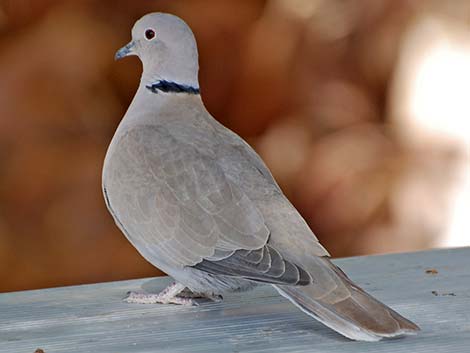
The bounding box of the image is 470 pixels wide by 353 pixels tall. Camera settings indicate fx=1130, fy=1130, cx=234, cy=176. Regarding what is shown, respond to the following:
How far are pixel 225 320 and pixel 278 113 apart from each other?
78.8 inches

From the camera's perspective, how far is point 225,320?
→ 198cm

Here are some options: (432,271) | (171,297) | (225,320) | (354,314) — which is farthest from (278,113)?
(354,314)

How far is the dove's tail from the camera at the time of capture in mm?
1759

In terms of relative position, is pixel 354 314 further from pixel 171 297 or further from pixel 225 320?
pixel 171 297

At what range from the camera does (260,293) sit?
217 centimetres

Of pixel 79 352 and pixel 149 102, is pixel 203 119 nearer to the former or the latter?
pixel 149 102

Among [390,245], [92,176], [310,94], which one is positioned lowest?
[390,245]

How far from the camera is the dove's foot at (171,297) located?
6.95 ft

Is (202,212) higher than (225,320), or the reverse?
(202,212)

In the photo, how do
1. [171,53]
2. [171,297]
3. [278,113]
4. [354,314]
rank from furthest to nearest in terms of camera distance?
[278,113] → [171,53] → [171,297] → [354,314]

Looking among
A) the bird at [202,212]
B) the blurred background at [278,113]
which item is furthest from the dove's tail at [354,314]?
the blurred background at [278,113]

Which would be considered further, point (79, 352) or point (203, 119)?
point (203, 119)

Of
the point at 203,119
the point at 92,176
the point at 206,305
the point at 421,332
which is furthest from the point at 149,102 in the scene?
the point at 92,176

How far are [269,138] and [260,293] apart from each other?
5.74ft
